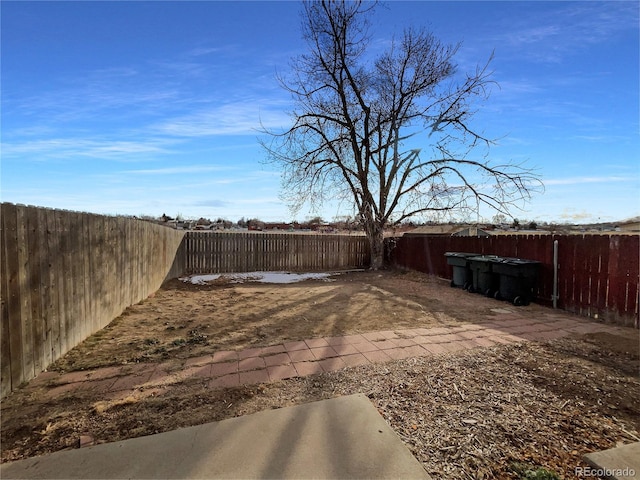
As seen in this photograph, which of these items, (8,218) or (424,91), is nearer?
(8,218)

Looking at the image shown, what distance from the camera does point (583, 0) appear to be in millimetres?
5305

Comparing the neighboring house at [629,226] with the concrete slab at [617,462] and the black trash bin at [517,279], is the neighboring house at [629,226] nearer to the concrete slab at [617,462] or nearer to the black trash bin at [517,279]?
the black trash bin at [517,279]

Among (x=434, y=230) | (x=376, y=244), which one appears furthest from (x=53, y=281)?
(x=434, y=230)

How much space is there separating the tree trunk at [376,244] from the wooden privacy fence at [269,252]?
87cm

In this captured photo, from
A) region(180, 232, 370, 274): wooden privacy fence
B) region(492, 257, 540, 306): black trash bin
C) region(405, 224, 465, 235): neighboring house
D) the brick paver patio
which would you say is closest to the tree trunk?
region(180, 232, 370, 274): wooden privacy fence

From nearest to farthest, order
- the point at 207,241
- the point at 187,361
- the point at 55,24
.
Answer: the point at 187,361 → the point at 55,24 → the point at 207,241

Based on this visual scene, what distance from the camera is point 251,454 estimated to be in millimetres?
1773

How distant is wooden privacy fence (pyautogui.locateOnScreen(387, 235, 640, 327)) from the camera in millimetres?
4715

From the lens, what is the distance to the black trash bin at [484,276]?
685cm

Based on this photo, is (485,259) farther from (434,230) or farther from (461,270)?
(434,230)

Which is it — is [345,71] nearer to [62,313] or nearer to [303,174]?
[303,174]

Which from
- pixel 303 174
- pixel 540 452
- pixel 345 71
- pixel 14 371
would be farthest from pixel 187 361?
pixel 345 71

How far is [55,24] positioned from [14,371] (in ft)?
17.0

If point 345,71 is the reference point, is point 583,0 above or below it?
below
